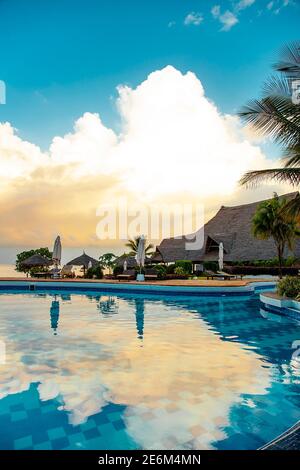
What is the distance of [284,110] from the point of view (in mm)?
8773

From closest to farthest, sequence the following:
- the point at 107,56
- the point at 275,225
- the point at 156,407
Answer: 1. the point at 156,407
2. the point at 107,56
3. the point at 275,225

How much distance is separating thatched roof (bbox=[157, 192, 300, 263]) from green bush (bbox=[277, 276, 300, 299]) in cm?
1667

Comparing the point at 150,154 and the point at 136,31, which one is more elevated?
the point at 136,31

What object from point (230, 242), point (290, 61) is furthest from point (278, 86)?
point (230, 242)

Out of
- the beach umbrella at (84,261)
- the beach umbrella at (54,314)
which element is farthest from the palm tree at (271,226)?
the beach umbrella at (54,314)

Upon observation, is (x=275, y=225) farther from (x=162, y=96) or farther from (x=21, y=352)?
(x=21, y=352)

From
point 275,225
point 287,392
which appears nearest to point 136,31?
point 287,392

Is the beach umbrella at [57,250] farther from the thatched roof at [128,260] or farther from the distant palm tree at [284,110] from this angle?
the distant palm tree at [284,110]

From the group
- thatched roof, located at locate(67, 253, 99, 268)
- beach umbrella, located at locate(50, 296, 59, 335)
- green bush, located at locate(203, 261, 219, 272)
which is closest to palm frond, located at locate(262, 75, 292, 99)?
beach umbrella, located at locate(50, 296, 59, 335)

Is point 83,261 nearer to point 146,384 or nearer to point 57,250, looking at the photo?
point 57,250

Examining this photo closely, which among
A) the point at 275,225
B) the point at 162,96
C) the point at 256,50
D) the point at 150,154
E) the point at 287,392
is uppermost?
the point at 256,50

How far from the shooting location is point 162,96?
12.3 m

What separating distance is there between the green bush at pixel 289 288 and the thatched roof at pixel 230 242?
16.7m
